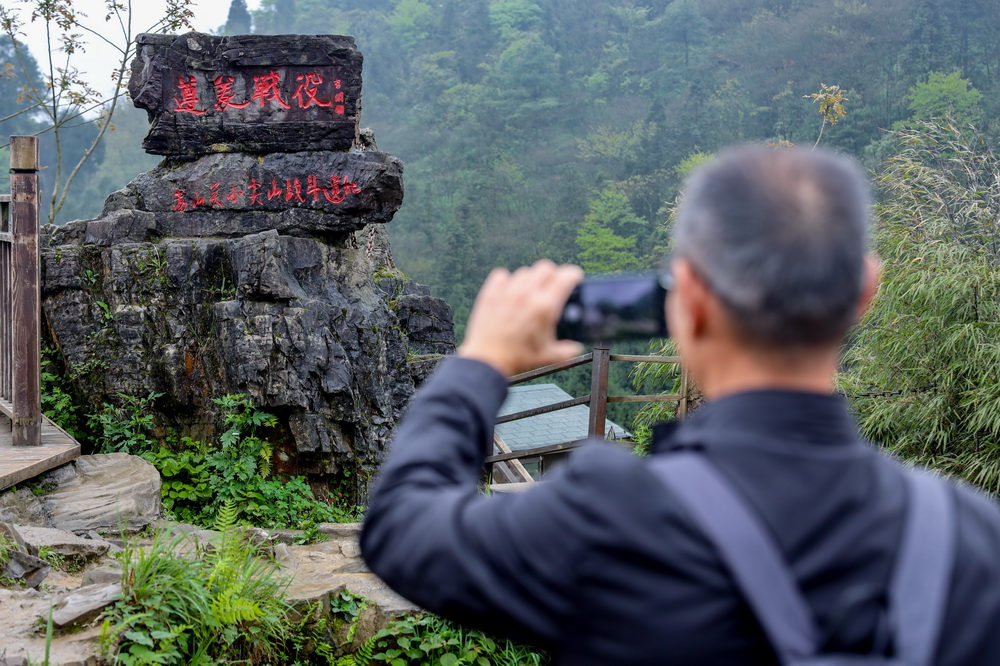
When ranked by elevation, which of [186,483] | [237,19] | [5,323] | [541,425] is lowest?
[541,425]

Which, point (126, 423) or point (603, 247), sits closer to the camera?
point (126, 423)

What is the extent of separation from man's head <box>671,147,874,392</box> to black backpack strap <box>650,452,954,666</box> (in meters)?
0.14

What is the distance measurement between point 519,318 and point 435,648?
257 cm

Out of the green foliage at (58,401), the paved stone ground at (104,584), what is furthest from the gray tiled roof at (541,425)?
the paved stone ground at (104,584)

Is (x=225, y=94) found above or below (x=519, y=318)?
above

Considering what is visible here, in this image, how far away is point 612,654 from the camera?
72cm

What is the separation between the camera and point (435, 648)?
314cm

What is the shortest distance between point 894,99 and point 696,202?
21415 millimetres

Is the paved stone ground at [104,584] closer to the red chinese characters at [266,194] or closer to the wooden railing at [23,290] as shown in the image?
the wooden railing at [23,290]

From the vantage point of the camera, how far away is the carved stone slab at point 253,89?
216 inches

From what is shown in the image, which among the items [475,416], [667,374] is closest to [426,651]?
[475,416]

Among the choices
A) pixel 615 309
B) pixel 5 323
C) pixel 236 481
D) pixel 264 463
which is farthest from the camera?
pixel 264 463

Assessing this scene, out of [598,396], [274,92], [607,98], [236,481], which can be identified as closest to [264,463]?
[236,481]

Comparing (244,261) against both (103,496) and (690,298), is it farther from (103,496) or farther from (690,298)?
(690,298)
